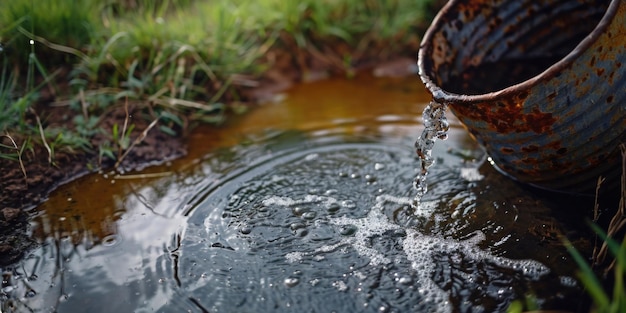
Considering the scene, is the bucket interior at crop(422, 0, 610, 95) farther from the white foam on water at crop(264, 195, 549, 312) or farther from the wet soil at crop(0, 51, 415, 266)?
the wet soil at crop(0, 51, 415, 266)

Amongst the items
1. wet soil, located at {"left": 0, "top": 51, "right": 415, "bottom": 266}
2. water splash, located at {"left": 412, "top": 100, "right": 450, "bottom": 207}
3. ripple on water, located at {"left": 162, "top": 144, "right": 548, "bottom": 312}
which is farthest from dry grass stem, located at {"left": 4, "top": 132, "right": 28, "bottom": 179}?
water splash, located at {"left": 412, "top": 100, "right": 450, "bottom": 207}

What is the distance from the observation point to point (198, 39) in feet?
13.4

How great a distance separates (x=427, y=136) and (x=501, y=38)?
32.8 inches

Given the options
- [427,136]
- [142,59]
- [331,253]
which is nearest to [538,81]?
[427,136]

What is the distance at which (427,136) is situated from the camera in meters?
2.79

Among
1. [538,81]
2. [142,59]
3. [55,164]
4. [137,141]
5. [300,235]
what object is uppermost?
[142,59]

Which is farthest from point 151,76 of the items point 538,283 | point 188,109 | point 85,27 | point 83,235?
point 538,283

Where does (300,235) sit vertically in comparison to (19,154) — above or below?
below

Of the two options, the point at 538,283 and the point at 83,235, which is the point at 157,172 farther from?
the point at 538,283

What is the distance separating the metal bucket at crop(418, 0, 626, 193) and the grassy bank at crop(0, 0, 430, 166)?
166 centimetres

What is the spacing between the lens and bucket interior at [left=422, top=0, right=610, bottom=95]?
299cm

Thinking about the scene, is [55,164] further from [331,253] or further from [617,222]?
[617,222]

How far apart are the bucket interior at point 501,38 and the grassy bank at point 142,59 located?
163 centimetres

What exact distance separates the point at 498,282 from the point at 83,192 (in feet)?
6.90
